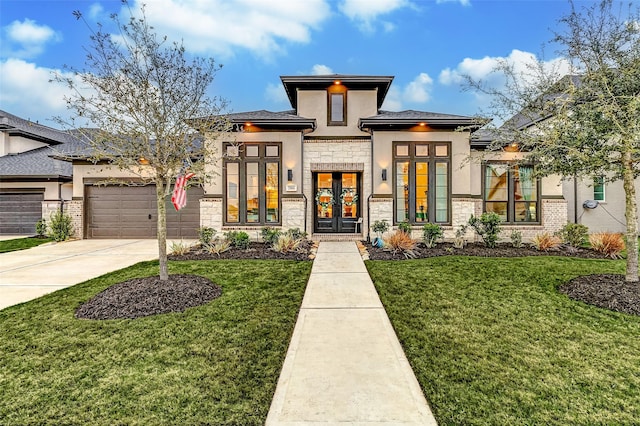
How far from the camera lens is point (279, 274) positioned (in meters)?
6.79

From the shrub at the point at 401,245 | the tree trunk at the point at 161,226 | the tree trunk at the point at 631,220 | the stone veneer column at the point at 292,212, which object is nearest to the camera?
the tree trunk at the point at 631,220

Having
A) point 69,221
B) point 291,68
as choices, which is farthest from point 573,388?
point 291,68

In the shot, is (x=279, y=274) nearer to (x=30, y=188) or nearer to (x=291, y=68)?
(x=30, y=188)

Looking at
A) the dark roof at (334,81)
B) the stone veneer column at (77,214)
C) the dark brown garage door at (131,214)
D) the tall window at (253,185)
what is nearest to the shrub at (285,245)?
the tall window at (253,185)

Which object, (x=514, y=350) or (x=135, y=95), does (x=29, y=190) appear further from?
(x=514, y=350)

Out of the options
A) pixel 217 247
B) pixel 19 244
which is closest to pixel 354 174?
pixel 217 247

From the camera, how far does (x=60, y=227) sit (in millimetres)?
12375

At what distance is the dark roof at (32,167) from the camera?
13.6 m

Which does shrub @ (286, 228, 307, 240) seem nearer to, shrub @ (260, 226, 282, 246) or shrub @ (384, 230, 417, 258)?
shrub @ (260, 226, 282, 246)

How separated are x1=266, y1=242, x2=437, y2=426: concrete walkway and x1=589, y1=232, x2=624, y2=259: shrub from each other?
7925 millimetres

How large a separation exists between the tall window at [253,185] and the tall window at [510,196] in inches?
313

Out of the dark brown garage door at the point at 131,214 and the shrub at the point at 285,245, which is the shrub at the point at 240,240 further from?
the dark brown garage door at the point at 131,214

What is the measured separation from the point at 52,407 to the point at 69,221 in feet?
42.9

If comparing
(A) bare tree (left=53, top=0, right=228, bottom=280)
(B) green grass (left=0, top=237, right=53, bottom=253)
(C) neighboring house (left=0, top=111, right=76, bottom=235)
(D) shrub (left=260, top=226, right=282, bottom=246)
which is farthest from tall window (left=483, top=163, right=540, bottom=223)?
(C) neighboring house (left=0, top=111, right=76, bottom=235)
